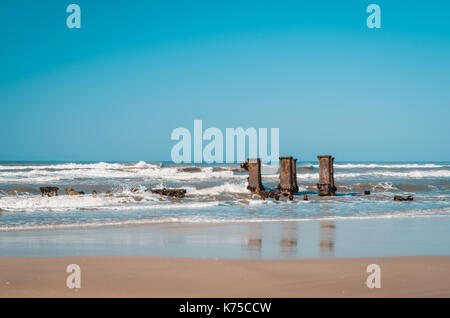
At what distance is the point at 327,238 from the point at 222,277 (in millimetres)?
3118

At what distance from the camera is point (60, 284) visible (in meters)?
4.42

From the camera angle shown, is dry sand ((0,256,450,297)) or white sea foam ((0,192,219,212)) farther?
white sea foam ((0,192,219,212))

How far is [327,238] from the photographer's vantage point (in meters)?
7.26

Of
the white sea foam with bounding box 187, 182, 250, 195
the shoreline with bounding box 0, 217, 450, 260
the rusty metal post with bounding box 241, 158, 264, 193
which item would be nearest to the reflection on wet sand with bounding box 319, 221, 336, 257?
the shoreline with bounding box 0, 217, 450, 260

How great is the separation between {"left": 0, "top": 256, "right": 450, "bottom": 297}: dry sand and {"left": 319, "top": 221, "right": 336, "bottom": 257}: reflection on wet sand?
0.49m

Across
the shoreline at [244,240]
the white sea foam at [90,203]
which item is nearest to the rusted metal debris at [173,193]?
the white sea foam at [90,203]

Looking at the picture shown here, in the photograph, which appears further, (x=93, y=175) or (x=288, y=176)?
(x=93, y=175)

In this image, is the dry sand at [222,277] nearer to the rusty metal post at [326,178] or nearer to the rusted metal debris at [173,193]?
the rusted metal debris at [173,193]

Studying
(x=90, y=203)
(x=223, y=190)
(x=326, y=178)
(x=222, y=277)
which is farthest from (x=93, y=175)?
(x=222, y=277)

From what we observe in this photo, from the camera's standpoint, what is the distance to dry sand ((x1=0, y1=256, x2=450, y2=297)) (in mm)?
4113

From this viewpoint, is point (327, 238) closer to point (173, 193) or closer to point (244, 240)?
point (244, 240)

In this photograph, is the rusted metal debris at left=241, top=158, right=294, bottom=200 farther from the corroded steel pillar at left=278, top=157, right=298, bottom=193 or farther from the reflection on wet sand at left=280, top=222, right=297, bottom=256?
the reflection on wet sand at left=280, top=222, right=297, bottom=256

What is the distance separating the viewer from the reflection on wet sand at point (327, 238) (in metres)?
6.01
